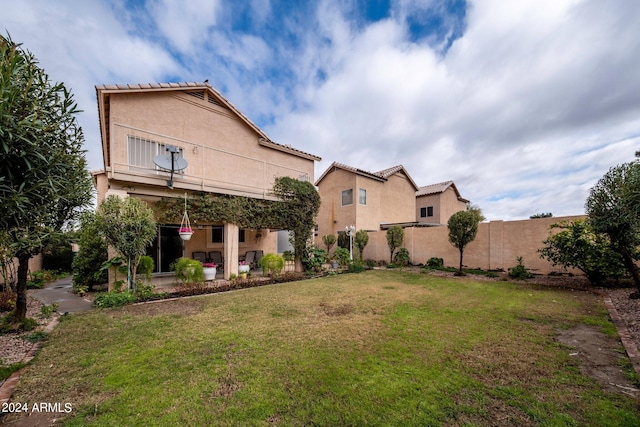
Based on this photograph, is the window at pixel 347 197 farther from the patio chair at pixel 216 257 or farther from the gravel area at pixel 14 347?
the gravel area at pixel 14 347

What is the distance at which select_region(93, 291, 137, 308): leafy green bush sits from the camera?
6.50m

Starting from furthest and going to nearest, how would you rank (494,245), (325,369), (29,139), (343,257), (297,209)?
1. (343,257)
2. (297,209)
3. (494,245)
4. (325,369)
5. (29,139)

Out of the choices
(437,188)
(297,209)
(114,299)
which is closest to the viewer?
(114,299)

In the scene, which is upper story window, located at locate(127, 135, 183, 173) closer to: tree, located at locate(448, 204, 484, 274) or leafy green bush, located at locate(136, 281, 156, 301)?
leafy green bush, located at locate(136, 281, 156, 301)

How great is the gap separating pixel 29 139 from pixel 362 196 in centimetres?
1714

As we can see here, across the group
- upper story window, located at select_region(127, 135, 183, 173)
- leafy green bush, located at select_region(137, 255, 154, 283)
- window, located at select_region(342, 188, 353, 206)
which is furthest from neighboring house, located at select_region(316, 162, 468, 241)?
leafy green bush, located at select_region(137, 255, 154, 283)

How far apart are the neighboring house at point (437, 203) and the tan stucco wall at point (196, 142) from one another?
16530 mm

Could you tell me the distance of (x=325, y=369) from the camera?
10.5 ft

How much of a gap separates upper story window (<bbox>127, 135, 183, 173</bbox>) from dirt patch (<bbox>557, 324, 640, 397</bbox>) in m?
12.4

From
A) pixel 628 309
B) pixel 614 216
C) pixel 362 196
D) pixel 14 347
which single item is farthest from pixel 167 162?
pixel 628 309

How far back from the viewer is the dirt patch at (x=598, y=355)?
9.45 ft

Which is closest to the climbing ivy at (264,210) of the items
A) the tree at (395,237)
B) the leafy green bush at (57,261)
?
the tree at (395,237)

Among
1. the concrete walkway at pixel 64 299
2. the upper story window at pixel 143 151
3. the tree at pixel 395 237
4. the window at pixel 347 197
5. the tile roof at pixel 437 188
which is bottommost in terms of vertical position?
the concrete walkway at pixel 64 299

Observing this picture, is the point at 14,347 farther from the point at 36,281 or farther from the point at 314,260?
the point at 314,260
